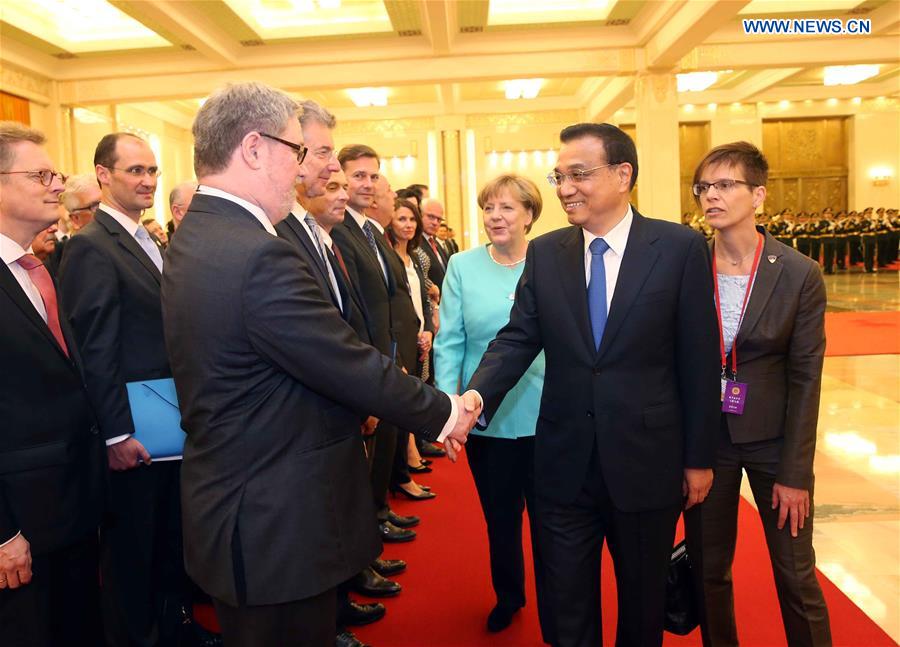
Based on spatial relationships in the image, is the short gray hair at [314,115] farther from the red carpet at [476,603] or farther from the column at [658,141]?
the column at [658,141]

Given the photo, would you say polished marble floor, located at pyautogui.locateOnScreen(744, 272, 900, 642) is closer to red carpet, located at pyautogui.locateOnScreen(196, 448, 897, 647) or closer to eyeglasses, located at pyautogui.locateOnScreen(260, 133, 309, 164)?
red carpet, located at pyautogui.locateOnScreen(196, 448, 897, 647)

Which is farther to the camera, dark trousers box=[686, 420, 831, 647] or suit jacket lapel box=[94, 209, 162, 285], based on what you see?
suit jacket lapel box=[94, 209, 162, 285]

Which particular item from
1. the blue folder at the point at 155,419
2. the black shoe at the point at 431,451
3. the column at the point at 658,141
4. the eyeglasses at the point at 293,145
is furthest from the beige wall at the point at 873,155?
the eyeglasses at the point at 293,145

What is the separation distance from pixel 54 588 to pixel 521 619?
67.0 inches

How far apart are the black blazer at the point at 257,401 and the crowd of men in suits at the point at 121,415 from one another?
0.01 metres

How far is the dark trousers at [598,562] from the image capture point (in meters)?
2.05

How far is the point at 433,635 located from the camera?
9.15ft

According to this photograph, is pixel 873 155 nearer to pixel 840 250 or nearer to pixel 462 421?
pixel 840 250

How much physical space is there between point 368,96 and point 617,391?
17.0 m

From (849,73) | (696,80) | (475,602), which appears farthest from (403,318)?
(849,73)

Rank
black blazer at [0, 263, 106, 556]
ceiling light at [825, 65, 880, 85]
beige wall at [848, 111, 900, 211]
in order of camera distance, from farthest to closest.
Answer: beige wall at [848, 111, 900, 211] < ceiling light at [825, 65, 880, 85] < black blazer at [0, 263, 106, 556]

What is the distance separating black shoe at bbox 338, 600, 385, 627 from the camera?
9.40 feet

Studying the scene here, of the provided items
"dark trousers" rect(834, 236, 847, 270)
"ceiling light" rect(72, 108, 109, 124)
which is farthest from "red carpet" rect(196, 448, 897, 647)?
"dark trousers" rect(834, 236, 847, 270)

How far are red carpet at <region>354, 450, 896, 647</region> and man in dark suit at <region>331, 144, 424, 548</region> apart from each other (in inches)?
11.5
